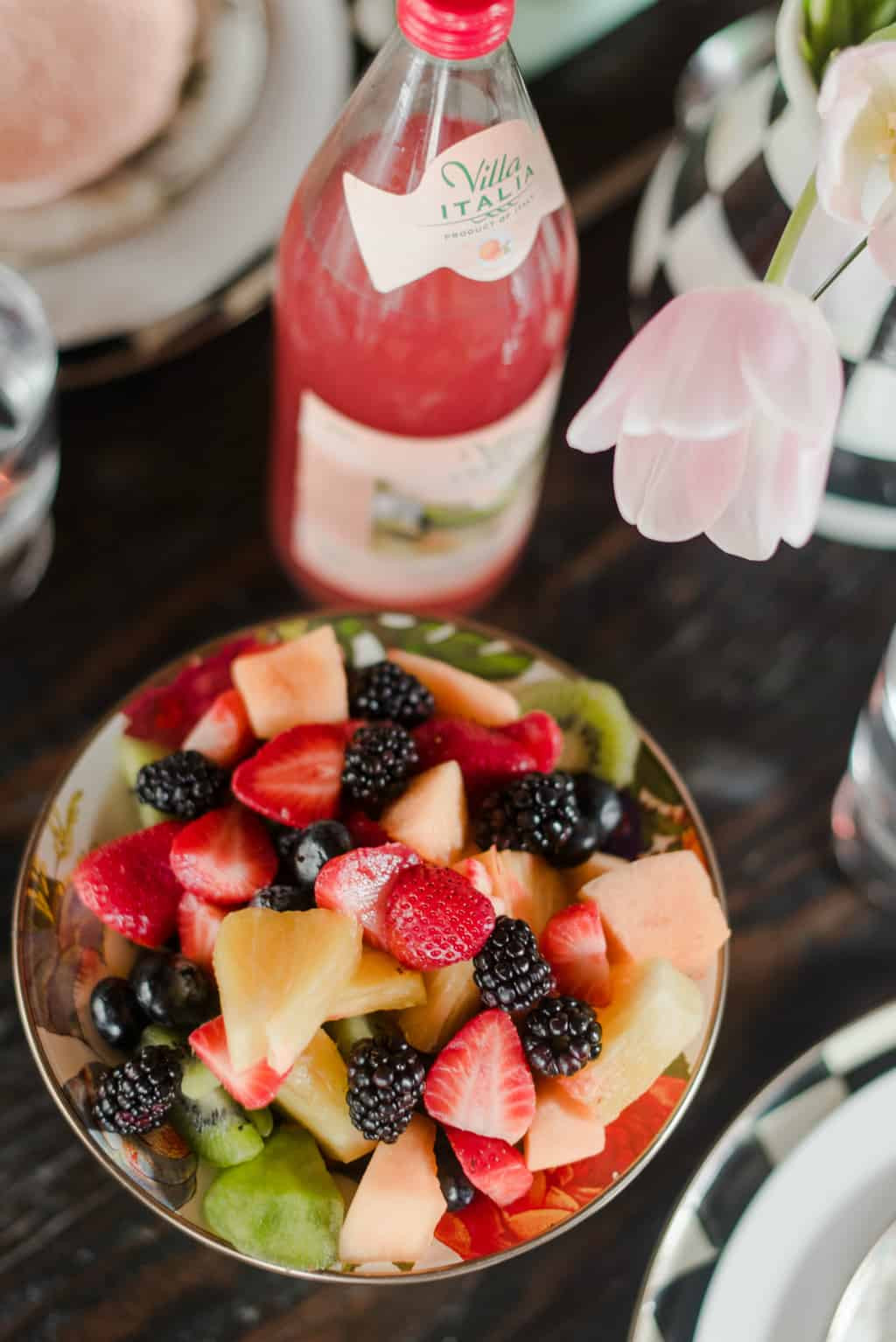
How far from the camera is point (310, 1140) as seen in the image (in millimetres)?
619

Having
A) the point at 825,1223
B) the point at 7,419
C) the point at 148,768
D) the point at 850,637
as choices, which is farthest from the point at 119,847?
the point at 850,637

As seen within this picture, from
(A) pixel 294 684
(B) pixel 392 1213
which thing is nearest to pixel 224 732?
(A) pixel 294 684

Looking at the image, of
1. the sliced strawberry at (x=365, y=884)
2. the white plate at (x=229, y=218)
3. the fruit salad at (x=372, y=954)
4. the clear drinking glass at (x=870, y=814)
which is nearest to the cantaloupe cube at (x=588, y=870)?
the fruit salad at (x=372, y=954)

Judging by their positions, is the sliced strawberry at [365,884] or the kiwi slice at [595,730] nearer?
the sliced strawberry at [365,884]

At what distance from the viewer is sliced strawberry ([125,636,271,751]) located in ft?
2.31

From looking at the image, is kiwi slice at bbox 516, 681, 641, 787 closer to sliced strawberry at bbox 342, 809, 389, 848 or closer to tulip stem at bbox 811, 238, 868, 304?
sliced strawberry at bbox 342, 809, 389, 848

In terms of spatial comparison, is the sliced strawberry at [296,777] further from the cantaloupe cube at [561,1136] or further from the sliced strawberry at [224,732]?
the cantaloupe cube at [561,1136]

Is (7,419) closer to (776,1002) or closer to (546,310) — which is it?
(546,310)

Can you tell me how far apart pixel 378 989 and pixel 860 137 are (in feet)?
1.31

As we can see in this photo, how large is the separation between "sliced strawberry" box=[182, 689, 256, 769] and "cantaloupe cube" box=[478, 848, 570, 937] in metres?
0.15

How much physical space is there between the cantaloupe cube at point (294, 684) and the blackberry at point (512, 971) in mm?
160

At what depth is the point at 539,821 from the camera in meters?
0.64

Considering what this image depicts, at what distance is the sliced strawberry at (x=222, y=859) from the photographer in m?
0.63

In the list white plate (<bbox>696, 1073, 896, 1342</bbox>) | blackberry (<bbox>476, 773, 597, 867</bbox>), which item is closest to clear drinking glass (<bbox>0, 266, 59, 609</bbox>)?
blackberry (<bbox>476, 773, 597, 867</bbox>)
